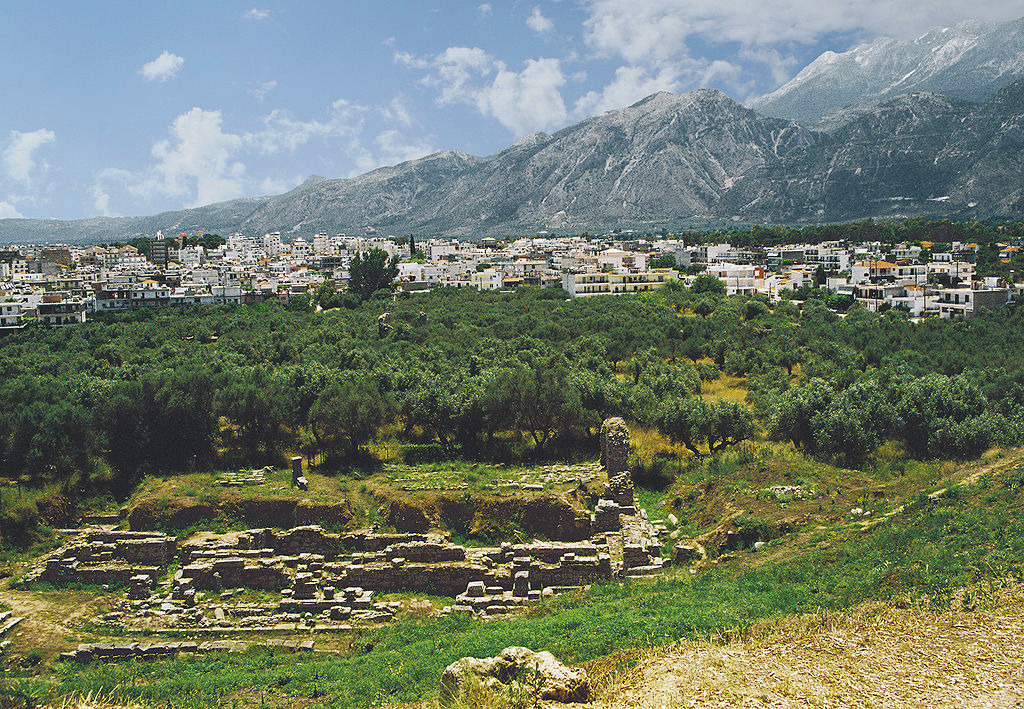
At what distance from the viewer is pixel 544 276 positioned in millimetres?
108062

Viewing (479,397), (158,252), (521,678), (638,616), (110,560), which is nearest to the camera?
(521,678)

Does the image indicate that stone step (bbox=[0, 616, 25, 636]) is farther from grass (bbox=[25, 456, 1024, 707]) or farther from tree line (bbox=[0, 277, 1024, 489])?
tree line (bbox=[0, 277, 1024, 489])

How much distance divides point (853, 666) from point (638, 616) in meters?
4.34

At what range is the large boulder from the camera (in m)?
11.4

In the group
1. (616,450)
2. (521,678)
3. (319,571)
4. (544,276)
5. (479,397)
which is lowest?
(319,571)

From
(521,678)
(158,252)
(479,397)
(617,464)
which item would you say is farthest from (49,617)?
(158,252)

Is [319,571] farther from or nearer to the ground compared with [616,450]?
nearer to the ground

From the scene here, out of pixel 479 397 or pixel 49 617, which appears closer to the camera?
pixel 49 617

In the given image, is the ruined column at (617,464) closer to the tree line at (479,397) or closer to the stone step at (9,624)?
the tree line at (479,397)

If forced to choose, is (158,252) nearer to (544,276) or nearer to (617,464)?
(544,276)

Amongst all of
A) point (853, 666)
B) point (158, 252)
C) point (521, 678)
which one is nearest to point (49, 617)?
point (521, 678)

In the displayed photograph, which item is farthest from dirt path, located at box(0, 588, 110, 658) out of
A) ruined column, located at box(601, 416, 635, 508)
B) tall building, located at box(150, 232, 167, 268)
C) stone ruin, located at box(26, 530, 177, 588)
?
tall building, located at box(150, 232, 167, 268)

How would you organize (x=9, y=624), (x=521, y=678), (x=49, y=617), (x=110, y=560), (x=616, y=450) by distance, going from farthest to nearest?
(x=616, y=450) → (x=110, y=560) → (x=49, y=617) → (x=9, y=624) → (x=521, y=678)

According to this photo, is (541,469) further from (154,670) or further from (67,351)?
(67,351)
